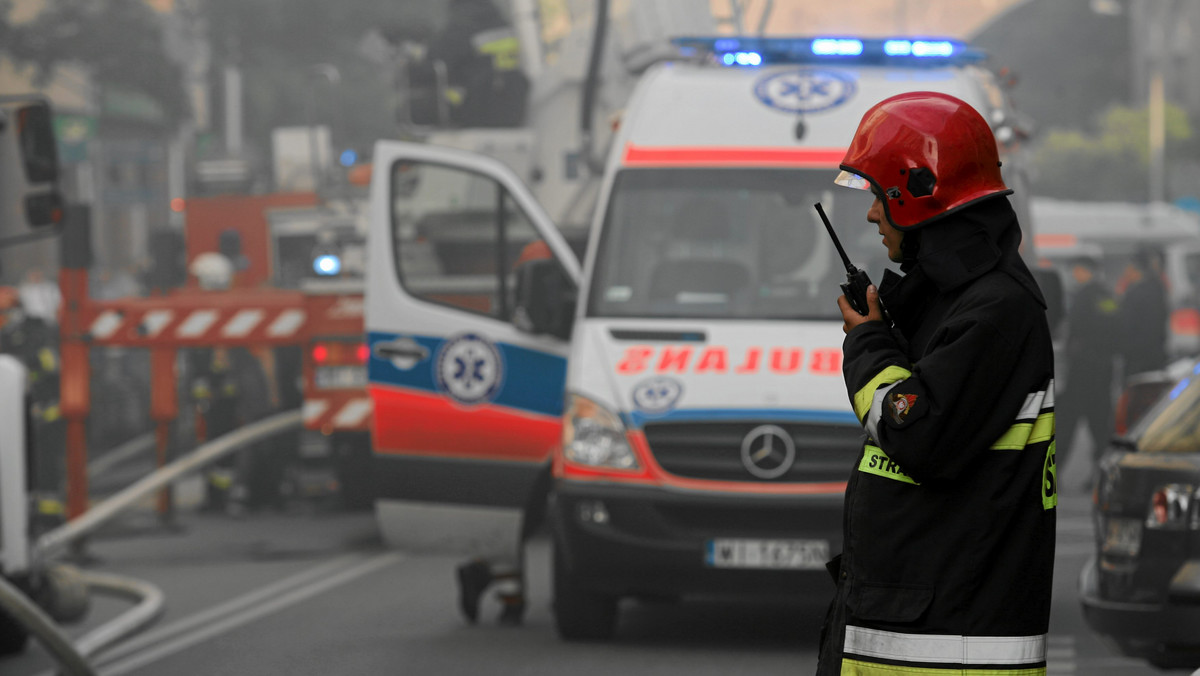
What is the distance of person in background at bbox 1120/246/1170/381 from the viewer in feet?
52.9

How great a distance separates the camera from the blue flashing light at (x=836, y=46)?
8477 millimetres

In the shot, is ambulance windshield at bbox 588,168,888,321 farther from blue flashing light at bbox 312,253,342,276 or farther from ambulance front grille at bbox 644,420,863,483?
blue flashing light at bbox 312,253,342,276

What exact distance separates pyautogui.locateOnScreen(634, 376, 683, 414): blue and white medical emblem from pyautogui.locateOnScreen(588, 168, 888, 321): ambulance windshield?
452 millimetres

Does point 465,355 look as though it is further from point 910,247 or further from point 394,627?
point 910,247

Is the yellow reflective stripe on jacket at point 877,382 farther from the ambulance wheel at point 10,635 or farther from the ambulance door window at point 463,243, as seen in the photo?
the ambulance wheel at point 10,635

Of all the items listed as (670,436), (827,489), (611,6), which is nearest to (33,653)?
(670,436)

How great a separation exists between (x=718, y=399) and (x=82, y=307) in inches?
250

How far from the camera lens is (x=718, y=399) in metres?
7.55

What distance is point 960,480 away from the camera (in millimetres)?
2953

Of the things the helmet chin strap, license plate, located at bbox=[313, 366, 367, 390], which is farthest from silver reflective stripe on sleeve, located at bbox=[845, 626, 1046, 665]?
license plate, located at bbox=[313, 366, 367, 390]

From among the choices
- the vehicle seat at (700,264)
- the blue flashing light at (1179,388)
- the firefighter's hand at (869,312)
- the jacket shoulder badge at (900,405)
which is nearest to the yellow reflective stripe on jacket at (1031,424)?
the jacket shoulder badge at (900,405)

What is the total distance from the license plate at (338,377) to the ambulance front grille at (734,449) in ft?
18.8

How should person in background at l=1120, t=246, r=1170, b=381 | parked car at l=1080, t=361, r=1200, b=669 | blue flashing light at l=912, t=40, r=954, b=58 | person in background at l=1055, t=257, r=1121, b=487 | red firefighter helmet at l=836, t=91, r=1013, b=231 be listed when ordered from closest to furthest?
1. red firefighter helmet at l=836, t=91, r=1013, b=231
2. parked car at l=1080, t=361, r=1200, b=669
3. blue flashing light at l=912, t=40, r=954, b=58
4. person in background at l=1055, t=257, r=1121, b=487
5. person in background at l=1120, t=246, r=1170, b=381

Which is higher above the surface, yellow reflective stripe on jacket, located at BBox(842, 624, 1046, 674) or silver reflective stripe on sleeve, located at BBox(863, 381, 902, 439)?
silver reflective stripe on sleeve, located at BBox(863, 381, 902, 439)
